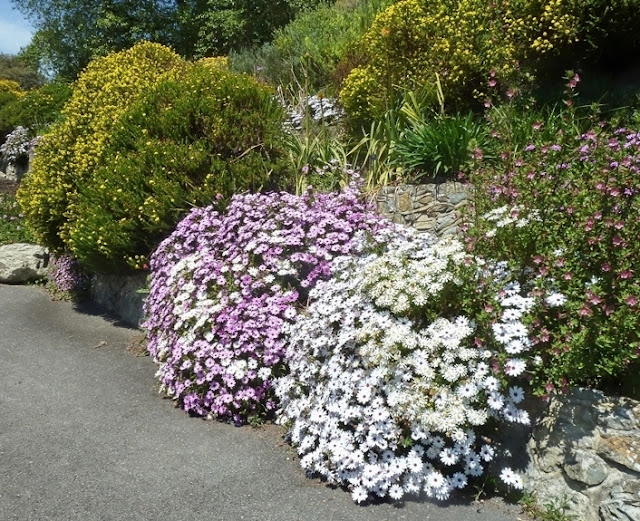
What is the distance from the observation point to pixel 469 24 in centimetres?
650

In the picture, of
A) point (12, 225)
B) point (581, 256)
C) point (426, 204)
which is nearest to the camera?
point (581, 256)

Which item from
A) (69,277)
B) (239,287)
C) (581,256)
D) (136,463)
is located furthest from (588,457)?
(69,277)

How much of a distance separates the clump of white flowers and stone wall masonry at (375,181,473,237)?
180 cm

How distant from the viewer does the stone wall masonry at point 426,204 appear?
579cm

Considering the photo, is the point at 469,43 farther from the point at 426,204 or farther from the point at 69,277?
the point at 69,277

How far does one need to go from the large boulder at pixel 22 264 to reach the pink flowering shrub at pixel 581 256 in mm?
7410

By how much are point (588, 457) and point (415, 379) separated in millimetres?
943

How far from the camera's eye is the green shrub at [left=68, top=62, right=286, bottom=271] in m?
6.22

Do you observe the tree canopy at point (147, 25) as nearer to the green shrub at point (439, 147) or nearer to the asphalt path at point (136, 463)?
the green shrub at point (439, 147)

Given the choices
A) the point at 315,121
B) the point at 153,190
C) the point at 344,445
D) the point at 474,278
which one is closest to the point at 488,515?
the point at 344,445

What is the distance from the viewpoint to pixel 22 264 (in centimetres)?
927

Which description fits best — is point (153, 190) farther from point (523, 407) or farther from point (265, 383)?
point (523, 407)

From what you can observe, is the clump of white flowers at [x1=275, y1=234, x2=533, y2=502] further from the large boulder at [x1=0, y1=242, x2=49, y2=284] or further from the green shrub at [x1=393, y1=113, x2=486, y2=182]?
the large boulder at [x1=0, y1=242, x2=49, y2=284]

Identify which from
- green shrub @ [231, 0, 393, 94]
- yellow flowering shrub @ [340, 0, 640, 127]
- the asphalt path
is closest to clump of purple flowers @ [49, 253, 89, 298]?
the asphalt path
